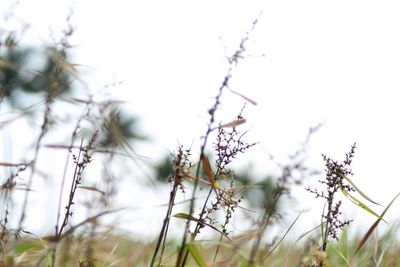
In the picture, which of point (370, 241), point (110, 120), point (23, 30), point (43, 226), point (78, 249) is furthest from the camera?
point (370, 241)

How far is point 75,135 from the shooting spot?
227 cm

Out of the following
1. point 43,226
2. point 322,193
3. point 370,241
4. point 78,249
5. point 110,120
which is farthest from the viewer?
point 370,241

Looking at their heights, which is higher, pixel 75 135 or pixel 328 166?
pixel 75 135

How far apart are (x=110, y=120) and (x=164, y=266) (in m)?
0.68

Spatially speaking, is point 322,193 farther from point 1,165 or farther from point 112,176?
point 1,165

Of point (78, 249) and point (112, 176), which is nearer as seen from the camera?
point (78, 249)

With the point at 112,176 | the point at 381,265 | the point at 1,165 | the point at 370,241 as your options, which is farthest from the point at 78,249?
the point at 370,241

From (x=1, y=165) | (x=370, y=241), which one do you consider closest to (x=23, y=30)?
(x=1, y=165)

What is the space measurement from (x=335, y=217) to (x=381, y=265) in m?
1.05

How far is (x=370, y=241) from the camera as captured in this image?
145 inches

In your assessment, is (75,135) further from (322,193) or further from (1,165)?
(322,193)

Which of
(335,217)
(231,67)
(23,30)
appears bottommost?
(335,217)

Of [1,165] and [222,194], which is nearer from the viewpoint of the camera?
[222,194]

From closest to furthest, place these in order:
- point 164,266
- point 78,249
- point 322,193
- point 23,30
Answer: point 78,249 < point 322,193 < point 164,266 < point 23,30
